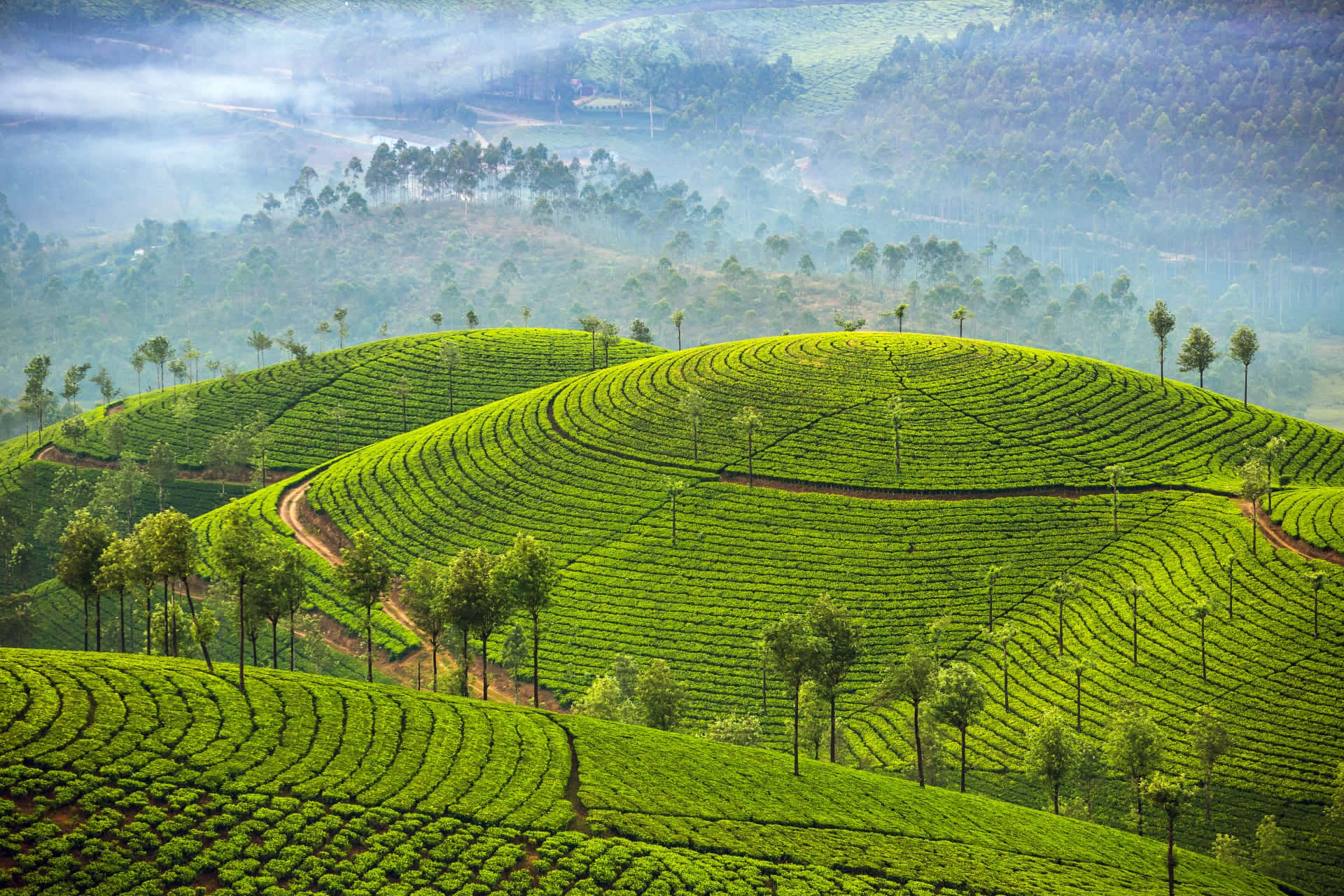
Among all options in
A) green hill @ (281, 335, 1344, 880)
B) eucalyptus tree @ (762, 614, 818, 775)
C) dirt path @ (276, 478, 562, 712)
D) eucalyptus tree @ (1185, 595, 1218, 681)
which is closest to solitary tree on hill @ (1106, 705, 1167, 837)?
green hill @ (281, 335, 1344, 880)

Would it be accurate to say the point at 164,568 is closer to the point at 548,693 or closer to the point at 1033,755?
the point at 548,693

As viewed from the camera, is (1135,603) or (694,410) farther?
(694,410)

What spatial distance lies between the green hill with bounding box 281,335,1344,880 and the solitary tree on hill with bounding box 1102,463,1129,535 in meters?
1.03

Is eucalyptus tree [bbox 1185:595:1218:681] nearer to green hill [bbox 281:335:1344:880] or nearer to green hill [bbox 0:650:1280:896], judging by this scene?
green hill [bbox 281:335:1344:880]

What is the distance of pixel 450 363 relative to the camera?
144 meters

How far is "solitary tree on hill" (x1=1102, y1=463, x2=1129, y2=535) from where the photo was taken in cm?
9844

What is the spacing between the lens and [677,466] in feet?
368

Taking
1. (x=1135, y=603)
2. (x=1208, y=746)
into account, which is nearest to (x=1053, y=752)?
(x=1208, y=746)

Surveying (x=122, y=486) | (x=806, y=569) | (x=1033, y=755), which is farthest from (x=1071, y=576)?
(x=122, y=486)

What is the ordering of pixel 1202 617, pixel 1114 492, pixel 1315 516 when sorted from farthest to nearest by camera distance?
pixel 1114 492 < pixel 1315 516 < pixel 1202 617

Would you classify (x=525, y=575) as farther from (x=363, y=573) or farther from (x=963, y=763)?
(x=963, y=763)

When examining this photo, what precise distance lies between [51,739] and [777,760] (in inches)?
1523

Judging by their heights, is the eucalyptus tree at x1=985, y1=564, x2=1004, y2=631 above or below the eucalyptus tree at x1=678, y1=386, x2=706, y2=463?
below

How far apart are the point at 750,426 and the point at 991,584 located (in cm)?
2885
